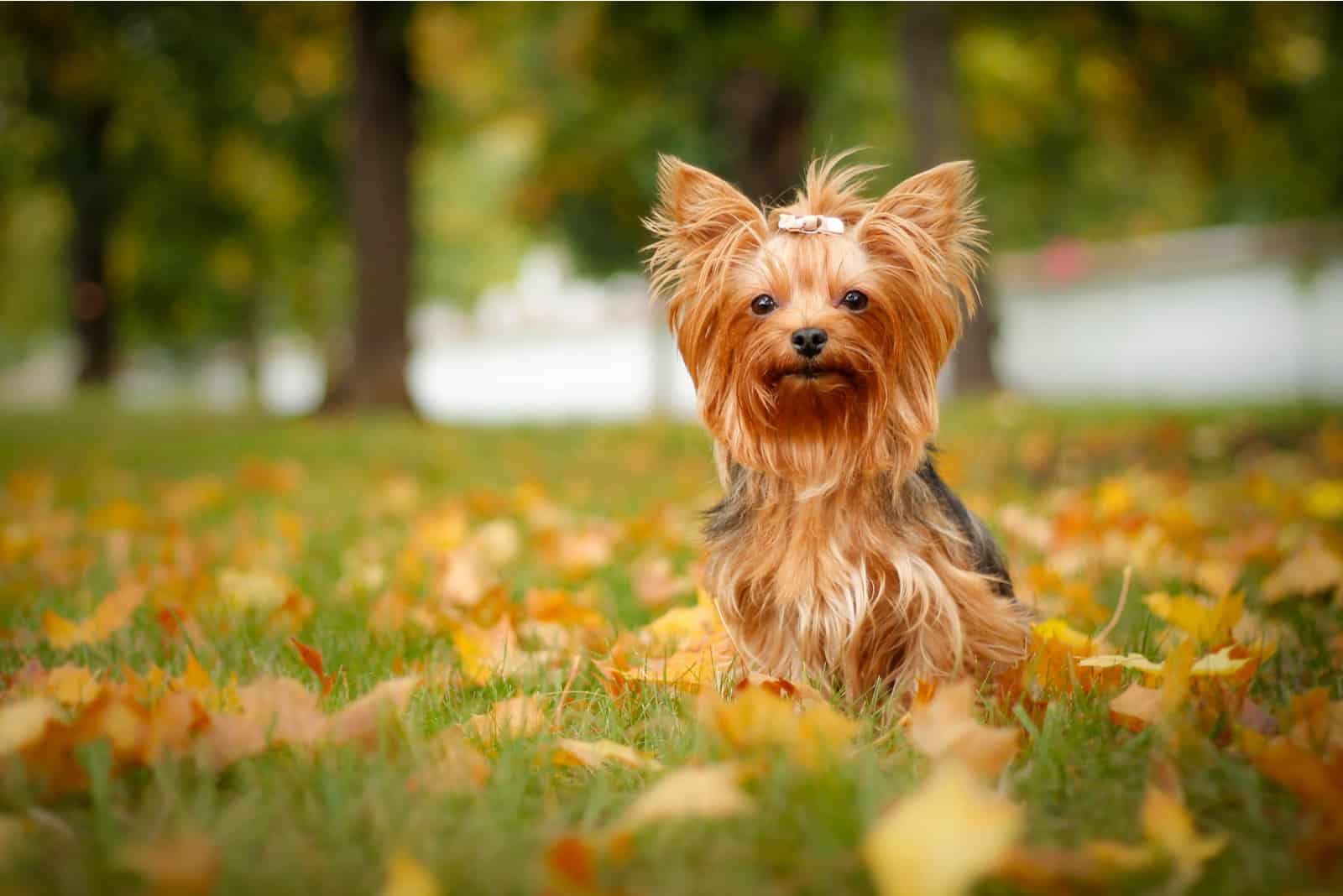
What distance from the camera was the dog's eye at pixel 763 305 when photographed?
277 cm

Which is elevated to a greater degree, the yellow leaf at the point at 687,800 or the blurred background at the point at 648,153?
the blurred background at the point at 648,153

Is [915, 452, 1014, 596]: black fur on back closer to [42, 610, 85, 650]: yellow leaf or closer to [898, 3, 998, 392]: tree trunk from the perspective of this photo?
[42, 610, 85, 650]: yellow leaf

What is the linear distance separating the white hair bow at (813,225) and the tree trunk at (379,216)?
1201 cm

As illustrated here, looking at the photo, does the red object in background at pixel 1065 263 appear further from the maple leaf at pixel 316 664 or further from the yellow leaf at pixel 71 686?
the yellow leaf at pixel 71 686

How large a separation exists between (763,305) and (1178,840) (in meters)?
1.62

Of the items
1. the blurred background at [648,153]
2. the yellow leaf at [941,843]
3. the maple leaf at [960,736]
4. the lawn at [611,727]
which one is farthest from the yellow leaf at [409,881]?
the blurred background at [648,153]

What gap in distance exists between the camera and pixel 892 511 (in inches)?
108

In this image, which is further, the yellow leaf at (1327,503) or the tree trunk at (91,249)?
the tree trunk at (91,249)

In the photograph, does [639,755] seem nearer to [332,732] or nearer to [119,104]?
[332,732]

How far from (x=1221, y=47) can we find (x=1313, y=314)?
29.3ft

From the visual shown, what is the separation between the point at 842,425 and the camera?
278 centimetres

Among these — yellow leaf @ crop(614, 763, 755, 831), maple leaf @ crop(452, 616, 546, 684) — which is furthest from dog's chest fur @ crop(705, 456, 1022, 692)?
yellow leaf @ crop(614, 763, 755, 831)

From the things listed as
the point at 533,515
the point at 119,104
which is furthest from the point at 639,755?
the point at 119,104

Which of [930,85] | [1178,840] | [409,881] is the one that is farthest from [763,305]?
[930,85]
